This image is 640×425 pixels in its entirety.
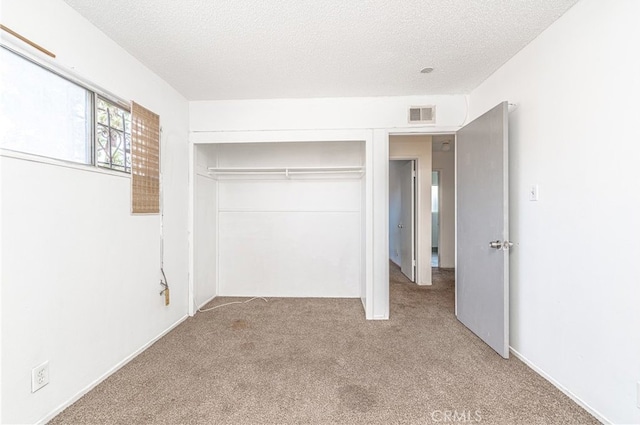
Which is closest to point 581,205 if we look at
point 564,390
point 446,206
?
point 564,390

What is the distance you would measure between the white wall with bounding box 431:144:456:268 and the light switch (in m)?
3.96

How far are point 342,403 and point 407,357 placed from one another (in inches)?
31.6

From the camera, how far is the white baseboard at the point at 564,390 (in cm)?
154

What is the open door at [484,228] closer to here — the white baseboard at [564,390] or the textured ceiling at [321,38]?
the white baseboard at [564,390]

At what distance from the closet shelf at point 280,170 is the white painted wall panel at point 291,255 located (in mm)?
569

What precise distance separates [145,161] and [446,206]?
5.60 metres

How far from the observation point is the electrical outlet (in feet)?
4.83

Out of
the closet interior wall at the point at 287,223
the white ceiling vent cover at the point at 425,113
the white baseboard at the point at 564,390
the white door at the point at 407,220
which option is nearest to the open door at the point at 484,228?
the white baseboard at the point at 564,390

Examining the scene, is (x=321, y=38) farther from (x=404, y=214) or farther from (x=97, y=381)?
(x=404, y=214)

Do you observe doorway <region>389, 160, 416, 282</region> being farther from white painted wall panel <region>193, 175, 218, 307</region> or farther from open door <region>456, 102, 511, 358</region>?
white painted wall panel <region>193, 175, 218, 307</region>

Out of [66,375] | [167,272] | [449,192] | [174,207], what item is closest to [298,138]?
[174,207]

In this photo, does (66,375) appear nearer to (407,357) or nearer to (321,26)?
(407,357)

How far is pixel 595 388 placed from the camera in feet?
5.16

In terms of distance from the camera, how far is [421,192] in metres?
4.50
